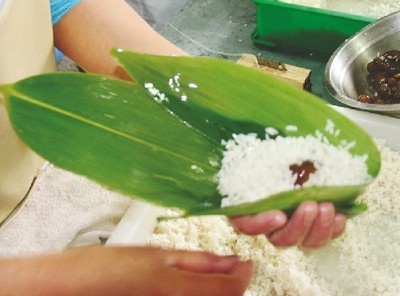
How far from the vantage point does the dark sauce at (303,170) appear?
2.43 ft

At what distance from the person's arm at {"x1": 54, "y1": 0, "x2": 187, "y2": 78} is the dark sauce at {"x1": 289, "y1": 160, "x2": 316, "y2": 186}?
0.53 metres

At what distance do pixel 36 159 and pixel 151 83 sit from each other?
526 millimetres

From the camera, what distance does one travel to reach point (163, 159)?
0.77 meters

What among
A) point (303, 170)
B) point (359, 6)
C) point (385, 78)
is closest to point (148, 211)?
point (303, 170)

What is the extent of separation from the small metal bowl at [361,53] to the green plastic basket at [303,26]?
11cm

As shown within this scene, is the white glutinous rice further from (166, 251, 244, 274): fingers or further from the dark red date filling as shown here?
the dark red date filling

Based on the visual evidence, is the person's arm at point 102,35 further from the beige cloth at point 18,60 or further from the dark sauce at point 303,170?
the dark sauce at point 303,170

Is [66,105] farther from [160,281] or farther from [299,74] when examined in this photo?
[299,74]

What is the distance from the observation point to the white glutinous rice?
2.38 feet

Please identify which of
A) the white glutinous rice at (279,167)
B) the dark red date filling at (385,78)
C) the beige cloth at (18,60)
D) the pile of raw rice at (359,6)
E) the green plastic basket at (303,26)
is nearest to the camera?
the white glutinous rice at (279,167)

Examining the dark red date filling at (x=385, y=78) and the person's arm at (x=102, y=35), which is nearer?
the person's arm at (x=102, y=35)

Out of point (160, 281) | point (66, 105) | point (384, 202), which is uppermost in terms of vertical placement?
point (66, 105)

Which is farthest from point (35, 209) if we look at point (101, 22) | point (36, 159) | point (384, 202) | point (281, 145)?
point (384, 202)

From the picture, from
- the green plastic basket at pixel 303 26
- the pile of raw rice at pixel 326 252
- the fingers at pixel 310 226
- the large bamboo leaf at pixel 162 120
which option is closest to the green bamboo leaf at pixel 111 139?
the large bamboo leaf at pixel 162 120
